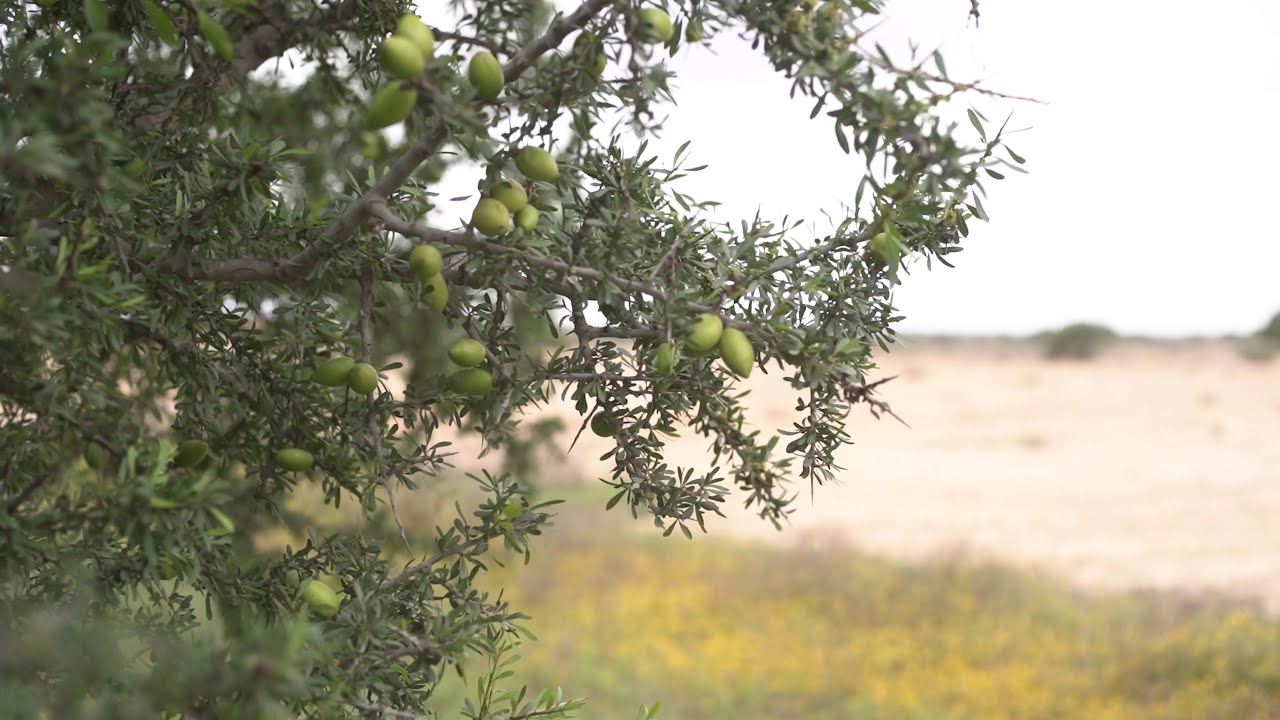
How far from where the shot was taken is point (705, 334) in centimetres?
130

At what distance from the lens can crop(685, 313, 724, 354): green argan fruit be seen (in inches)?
51.3

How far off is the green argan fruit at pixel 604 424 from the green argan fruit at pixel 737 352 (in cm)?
32

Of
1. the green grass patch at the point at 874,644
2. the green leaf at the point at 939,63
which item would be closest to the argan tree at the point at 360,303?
the green leaf at the point at 939,63

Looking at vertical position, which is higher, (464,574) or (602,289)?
(602,289)

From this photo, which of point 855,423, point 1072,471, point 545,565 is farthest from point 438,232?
point 855,423

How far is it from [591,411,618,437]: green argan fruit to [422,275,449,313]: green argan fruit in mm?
322

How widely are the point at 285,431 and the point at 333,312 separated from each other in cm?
25

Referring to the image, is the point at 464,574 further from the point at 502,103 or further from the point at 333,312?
the point at 502,103

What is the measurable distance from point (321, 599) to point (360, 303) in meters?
0.47

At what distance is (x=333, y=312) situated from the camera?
75.5 inches

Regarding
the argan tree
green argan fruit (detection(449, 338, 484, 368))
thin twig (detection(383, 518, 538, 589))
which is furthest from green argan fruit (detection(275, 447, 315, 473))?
green argan fruit (detection(449, 338, 484, 368))

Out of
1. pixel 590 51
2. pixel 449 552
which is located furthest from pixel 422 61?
pixel 449 552

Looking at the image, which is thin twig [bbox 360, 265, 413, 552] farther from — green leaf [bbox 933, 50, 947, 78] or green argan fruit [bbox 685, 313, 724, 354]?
green leaf [bbox 933, 50, 947, 78]

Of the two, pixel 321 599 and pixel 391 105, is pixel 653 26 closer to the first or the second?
pixel 391 105
